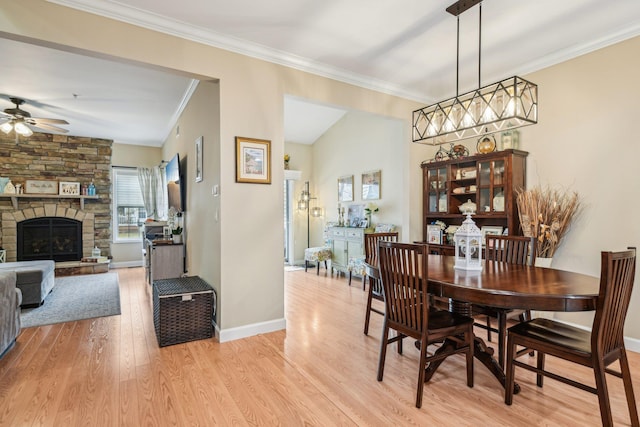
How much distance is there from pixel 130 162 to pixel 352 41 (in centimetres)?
616

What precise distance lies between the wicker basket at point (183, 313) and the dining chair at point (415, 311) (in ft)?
5.57

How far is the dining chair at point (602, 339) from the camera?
1.62 meters

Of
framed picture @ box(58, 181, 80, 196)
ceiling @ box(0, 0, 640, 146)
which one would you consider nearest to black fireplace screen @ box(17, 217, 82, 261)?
framed picture @ box(58, 181, 80, 196)

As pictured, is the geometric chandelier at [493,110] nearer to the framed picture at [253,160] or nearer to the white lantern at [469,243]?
the white lantern at [469,243]

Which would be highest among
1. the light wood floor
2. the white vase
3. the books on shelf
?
the white vase

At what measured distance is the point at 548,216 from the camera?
10.5 feet

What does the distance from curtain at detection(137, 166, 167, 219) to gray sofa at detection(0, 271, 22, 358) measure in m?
4.40

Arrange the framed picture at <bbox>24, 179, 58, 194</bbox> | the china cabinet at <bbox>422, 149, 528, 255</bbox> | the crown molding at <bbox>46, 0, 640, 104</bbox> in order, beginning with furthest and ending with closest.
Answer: the framed picture at <bbox>24, 179, 58, 194</bbox> < the china cabinet at <bbox>422, 149, 528, 255</bbox> < the crown molding at <bbox>46, 0, 640, 104</bbox>

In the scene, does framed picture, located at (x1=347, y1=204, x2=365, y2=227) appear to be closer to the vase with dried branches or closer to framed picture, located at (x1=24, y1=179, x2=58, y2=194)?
the vase with dried branches

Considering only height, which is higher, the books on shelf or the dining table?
the dining table

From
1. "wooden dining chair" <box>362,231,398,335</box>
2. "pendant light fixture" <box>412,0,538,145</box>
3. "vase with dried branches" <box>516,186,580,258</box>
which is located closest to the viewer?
"pendant light fixture" <box>412,0,538,145</box>

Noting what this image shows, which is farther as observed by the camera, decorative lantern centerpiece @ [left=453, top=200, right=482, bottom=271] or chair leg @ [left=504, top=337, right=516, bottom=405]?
decorative lantern centerpiece @ [left=453, top=200, right=482, bottom=271]

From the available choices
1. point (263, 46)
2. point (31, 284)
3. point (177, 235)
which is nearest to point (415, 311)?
point (263, 46)

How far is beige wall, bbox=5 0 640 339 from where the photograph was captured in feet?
9.34
